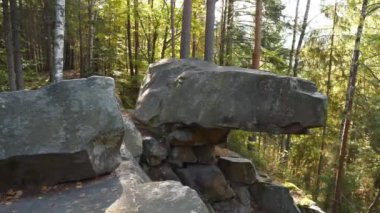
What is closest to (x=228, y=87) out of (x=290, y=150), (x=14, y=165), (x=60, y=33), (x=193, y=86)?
(x=193, y=86)


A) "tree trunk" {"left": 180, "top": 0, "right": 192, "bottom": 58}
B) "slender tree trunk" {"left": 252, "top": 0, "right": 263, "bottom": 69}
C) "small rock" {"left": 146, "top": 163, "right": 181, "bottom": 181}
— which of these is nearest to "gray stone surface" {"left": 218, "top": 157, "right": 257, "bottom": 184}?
"small rock" {"left": 146, "top": 163, "right": 181, "bottom": 181}

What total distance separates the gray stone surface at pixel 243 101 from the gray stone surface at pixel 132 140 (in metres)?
1.04

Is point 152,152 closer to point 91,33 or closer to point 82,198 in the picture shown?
point 82,198

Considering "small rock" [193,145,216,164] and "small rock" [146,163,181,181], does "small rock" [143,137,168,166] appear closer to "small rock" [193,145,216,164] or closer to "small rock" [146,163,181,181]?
"small rock" [146,163,181,181]

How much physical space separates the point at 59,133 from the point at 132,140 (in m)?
3.12

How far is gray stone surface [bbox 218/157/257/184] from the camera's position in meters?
10.2

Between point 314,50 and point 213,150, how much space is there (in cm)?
806

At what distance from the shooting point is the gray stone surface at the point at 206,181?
9.45 m

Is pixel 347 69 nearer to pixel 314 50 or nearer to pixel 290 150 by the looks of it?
pixel 314 50

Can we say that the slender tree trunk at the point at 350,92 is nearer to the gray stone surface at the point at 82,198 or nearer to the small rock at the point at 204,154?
the small rock at the point at 204,154

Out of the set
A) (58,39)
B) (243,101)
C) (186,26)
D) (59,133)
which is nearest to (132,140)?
(243,101)

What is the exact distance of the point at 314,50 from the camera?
15750 mm

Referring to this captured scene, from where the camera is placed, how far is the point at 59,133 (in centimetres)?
513

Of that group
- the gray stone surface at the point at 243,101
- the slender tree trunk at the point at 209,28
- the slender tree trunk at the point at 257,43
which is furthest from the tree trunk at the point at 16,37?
the slender tree trunk at the point at 257,43
